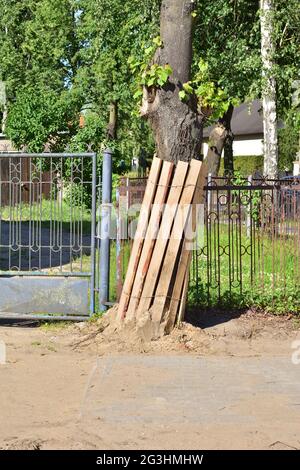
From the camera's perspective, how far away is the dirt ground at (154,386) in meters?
5.32

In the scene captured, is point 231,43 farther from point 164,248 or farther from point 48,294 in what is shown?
point 164,248

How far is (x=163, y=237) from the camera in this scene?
7.98 m

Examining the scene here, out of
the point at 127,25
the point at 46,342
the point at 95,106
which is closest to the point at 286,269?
the point at 46,342

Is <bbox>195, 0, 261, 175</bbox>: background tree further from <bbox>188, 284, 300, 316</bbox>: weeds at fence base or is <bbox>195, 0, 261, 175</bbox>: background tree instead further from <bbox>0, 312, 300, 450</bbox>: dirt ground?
<bbox>0, 312, 300, 450</bbox>: dirt ground

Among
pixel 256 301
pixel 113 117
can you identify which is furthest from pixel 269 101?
pixel 113 117

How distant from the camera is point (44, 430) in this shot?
546cm

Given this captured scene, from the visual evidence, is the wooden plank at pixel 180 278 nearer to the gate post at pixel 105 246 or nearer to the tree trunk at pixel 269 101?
the gate post at pixel 105 246

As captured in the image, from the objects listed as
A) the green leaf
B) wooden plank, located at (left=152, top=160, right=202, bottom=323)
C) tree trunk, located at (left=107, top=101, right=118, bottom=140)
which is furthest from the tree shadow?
tree trunk, located at (left=107, top=101, right=118, bottom=140)

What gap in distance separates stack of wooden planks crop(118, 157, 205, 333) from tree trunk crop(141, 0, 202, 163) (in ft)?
1.16

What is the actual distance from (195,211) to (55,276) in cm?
191

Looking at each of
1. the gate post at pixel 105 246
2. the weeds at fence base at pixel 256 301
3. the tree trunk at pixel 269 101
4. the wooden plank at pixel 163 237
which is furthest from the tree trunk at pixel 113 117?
the wooden plank at pixel 163 237

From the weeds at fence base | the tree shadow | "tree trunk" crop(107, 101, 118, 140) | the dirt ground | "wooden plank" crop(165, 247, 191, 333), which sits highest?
"tree trunk" crop(107, 101, 118, 140)

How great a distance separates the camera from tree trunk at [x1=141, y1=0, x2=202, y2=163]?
8.29 meters

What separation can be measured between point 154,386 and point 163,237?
6.38 ft
